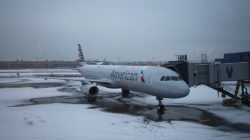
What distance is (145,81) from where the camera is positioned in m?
25.0

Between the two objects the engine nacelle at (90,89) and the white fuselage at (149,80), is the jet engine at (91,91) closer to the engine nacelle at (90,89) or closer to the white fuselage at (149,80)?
the engine nacelle at (90,89)

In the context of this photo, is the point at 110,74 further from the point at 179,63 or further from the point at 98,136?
the point at 98,136

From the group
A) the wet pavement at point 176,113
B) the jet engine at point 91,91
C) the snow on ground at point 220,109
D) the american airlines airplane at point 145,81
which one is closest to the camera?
the wet pavement at point 176,113

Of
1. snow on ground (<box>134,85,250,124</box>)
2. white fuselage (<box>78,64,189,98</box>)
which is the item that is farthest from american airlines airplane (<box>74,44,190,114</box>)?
snow on ground (<box>134,85,250,124</box>)

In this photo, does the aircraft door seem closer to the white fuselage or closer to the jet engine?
the white fuselage

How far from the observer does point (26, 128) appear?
1716 centimetres

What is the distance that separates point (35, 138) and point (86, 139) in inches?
107

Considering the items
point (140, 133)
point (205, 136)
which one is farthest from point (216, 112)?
point (140, 133)

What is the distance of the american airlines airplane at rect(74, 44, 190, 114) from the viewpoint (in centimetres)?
2208

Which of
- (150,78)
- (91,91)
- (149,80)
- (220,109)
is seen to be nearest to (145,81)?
(149,80)

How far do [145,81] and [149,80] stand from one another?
0.70m

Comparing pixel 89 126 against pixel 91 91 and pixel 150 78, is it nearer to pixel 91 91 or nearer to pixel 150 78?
pixel 150 78

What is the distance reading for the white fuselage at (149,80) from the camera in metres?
Answer: 22.0

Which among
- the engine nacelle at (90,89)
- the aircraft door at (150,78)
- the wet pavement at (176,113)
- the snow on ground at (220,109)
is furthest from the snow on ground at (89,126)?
the engine nacelle at (90,89)
